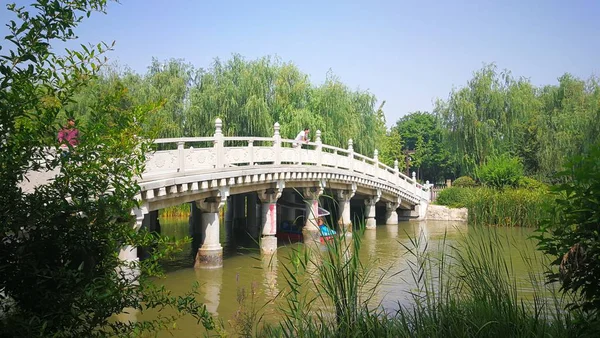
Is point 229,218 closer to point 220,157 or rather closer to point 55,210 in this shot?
point 220,157

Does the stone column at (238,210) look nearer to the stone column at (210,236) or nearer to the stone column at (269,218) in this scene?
the stone column at (269,218)

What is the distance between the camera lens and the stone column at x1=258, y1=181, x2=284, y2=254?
1600 cm

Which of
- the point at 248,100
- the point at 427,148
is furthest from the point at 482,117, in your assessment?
the point at 427,148

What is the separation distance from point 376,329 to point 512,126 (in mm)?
28276

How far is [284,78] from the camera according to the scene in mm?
27266

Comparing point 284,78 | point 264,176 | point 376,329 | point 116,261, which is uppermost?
point 284,78

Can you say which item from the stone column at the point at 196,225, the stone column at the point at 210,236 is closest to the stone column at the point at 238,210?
the stone column at the point at 196,225

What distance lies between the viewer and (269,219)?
1609 centimetres

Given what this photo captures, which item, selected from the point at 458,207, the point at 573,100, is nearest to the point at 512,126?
the point at 573,100

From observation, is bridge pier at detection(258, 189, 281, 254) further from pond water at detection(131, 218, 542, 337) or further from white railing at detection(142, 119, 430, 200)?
white railing at detection(142, 119, 430, 200)

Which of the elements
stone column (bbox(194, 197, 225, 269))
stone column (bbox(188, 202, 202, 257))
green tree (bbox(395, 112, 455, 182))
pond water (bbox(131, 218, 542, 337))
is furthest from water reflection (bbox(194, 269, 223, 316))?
green tree (bbox(395, 112, 455, 182))

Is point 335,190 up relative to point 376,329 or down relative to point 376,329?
up

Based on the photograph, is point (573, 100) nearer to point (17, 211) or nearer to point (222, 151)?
point (222, 151)

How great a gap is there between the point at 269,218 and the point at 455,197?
14.0 m
